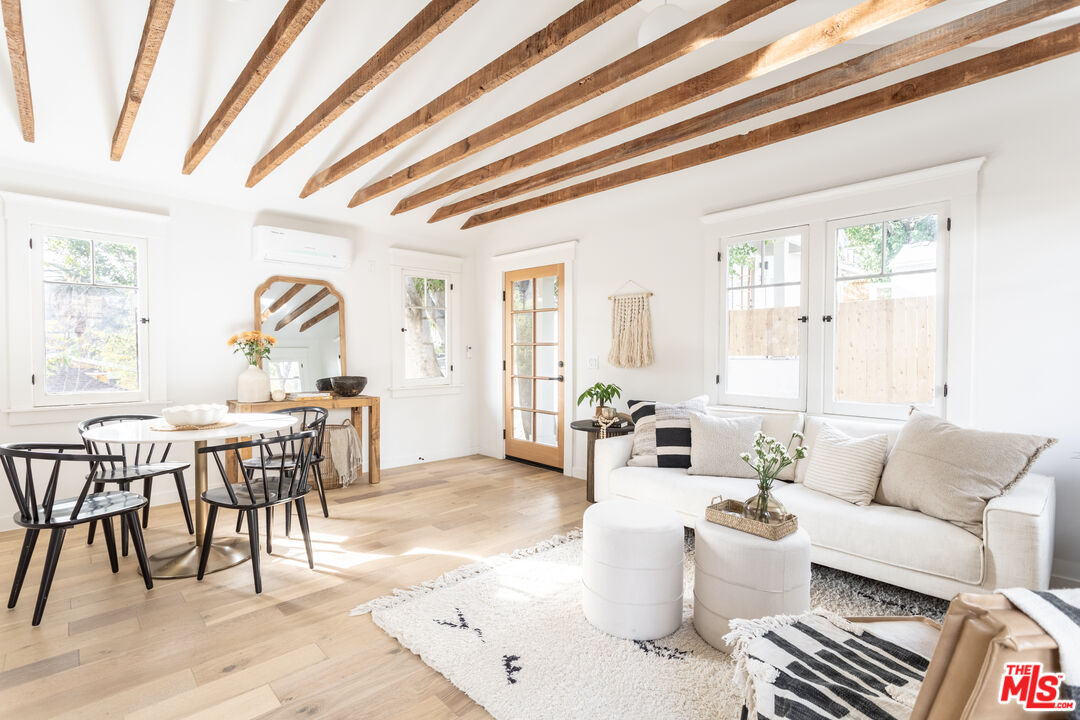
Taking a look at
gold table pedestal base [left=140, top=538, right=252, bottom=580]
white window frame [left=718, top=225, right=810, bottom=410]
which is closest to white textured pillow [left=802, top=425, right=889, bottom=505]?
white window frame [left=718, top=225, right=810, bottom=410]

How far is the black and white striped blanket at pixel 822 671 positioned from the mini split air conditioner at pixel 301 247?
4366 millimetres

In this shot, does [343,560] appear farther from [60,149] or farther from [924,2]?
[924,2]

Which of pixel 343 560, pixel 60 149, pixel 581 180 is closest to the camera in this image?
pixel 343 560

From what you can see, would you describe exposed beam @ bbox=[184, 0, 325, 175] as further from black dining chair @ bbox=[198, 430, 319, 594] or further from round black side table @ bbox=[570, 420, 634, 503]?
round black side table @ bbox=[570, 420, 634, 503]

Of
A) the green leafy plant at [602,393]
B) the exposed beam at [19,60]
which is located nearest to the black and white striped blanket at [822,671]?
the green leafy plant at [602,393]

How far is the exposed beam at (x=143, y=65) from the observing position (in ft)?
6.70

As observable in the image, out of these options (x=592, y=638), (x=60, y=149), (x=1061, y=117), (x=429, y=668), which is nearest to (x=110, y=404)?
(x=60, y=149)

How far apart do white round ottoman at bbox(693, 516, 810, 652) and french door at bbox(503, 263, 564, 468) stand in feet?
9.92

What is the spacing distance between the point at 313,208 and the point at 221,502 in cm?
289

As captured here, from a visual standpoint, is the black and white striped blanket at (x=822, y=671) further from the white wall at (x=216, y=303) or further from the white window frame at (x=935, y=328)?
the white wall at (x=216, y=303)

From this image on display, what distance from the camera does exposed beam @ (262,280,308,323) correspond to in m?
4.55

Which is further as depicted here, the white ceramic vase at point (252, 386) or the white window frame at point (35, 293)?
the white ceramic vase at point (252, 386)

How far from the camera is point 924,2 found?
1.81 m

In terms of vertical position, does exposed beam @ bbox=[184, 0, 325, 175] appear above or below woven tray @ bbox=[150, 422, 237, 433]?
above
